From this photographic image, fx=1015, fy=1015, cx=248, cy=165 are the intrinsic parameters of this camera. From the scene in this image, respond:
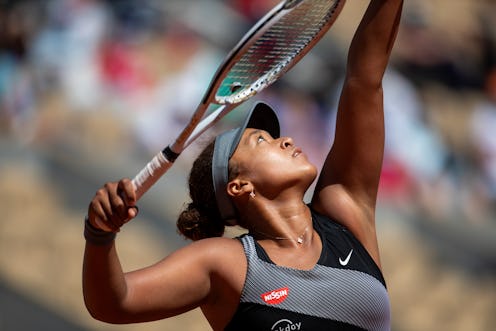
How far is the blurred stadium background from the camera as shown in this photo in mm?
6613

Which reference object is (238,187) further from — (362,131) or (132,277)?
(132,277)

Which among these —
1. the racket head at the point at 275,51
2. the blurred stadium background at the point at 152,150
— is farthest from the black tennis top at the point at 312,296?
the blurred stadium background at the point at 152,150

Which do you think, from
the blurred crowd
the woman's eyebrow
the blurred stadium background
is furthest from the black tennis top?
the blurred crowd

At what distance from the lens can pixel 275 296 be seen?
2840 mm

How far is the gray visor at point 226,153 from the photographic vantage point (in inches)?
123

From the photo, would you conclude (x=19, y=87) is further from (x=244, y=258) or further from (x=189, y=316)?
(x=244, y=258)

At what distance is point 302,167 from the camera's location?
3061mm

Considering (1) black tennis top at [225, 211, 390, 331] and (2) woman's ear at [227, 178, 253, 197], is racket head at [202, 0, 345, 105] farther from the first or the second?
(1) black tennis top at [225, 211, 390, 331]

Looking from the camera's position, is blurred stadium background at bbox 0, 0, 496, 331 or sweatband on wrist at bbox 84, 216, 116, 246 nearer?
sweatband on wrist at bbox 84, 216, 116, 246

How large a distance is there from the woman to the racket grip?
0.25ft

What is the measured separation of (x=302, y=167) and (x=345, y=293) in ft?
1.35

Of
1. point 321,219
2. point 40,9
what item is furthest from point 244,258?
point 40,9

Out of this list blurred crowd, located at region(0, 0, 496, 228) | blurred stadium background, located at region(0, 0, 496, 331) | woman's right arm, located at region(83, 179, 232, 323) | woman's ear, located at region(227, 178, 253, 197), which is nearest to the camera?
woman's right arm, located at region(83, 179, 232, 323)

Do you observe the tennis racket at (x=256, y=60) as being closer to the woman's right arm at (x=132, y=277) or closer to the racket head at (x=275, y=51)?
the racket head at (x=275, y=51)
